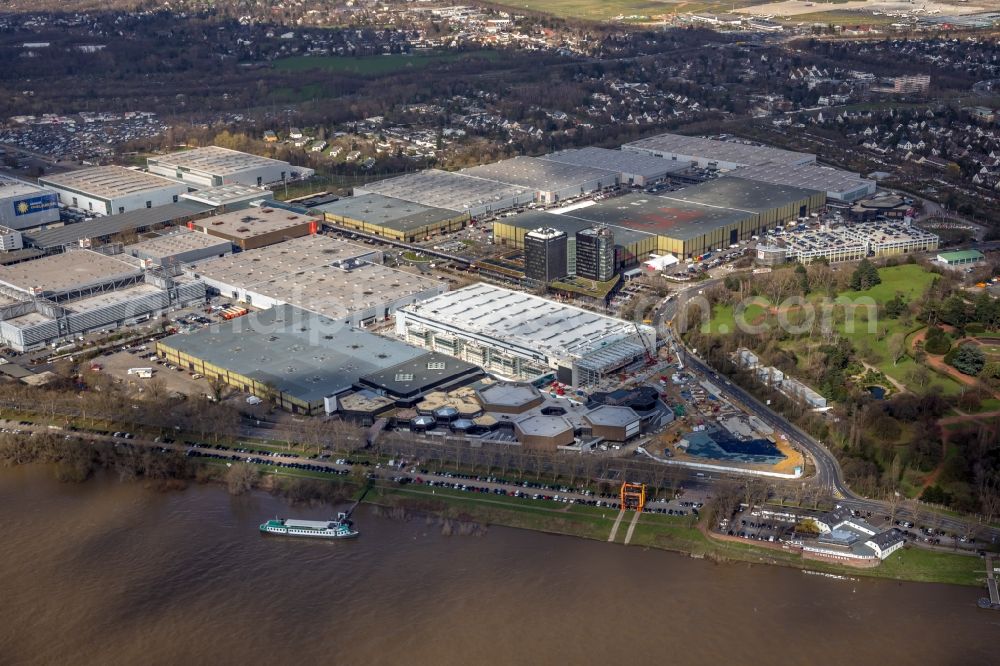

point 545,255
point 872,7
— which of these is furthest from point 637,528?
point 872,7

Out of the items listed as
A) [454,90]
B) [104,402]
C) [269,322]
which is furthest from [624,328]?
[454,90]

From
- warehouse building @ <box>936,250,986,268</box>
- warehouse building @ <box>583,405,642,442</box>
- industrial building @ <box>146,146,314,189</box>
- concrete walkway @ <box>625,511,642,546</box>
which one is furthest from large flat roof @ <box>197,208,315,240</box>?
warehouse building @ <box>936,250,986,268</box>

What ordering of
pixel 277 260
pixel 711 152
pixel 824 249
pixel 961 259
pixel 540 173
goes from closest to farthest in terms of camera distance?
pixel 961 259 → pixel 277 260 → pixel 824 249 → pixel 540 173 → pixel 711 152

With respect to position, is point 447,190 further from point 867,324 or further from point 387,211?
point 867,324

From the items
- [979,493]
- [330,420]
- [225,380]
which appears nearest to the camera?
[979,493]

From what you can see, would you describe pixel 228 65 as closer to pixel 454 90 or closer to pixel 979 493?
pixel 454 90

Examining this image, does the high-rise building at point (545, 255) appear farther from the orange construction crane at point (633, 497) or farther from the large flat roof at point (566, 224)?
the orange construction crane at point (633, 497)

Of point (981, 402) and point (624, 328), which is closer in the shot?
point (981, 402)

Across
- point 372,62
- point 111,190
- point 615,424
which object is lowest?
point 615,424
